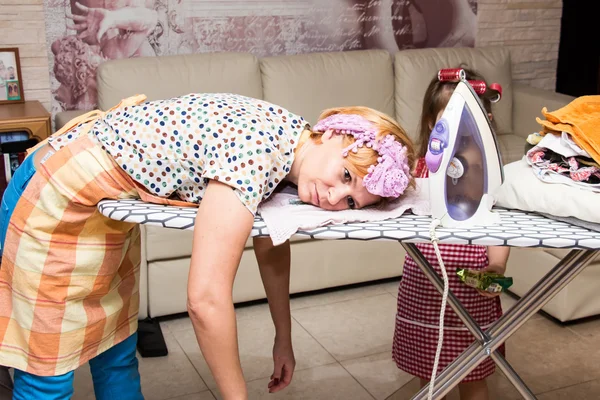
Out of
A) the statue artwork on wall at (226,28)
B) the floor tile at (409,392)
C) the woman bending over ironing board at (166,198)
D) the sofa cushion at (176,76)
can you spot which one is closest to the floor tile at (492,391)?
the floor tile at (409,392)

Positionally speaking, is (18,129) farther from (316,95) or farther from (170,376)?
(316,95)

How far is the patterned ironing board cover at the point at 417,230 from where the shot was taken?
1.22 metres

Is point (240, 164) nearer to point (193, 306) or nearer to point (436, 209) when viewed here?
point (193, 306)

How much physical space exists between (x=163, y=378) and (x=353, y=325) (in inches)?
30.3

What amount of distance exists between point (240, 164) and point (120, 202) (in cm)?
29

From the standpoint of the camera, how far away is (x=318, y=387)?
2363 mm

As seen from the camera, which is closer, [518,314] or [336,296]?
[518,314]

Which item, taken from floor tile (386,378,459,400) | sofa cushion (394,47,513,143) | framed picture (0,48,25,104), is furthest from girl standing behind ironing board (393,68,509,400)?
framed picture (0,48,25,104)

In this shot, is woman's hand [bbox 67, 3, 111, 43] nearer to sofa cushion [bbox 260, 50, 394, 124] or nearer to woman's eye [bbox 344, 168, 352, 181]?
sofa cushion [bbox 260, 50, 394, 124]

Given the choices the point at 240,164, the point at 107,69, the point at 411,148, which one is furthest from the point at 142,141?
the point at 107,69

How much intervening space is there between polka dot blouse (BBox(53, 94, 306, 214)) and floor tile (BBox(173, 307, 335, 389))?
115cm

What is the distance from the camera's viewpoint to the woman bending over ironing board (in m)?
1.25

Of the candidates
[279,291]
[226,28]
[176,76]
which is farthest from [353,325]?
[226,28]

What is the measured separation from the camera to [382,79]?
3545mm
